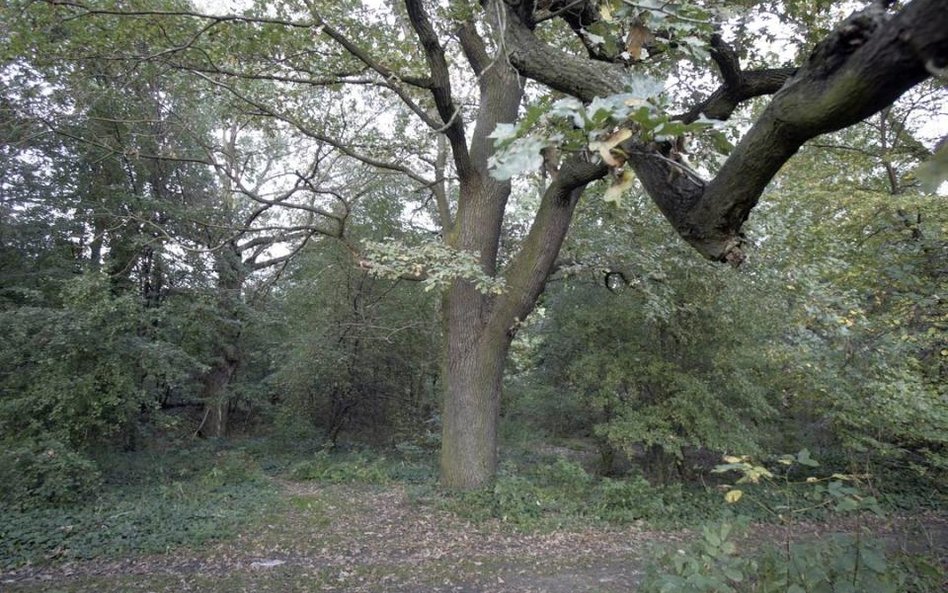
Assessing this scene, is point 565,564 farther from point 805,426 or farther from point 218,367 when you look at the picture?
point 218,367

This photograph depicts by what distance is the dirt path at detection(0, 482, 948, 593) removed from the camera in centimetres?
472

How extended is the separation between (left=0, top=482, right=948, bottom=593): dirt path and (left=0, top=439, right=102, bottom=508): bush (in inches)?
76.5

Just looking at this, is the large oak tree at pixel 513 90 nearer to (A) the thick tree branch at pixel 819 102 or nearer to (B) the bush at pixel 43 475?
(A) the thick tree branch at pixel 819 102

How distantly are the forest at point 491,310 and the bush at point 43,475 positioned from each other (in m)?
0.05

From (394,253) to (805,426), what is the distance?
29.1 feet

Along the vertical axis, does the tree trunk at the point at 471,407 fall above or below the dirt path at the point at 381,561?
above

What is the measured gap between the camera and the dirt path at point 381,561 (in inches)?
186

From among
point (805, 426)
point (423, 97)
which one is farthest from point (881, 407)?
point (423, 97)

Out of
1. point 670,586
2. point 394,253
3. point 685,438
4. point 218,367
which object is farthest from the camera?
point 218,367

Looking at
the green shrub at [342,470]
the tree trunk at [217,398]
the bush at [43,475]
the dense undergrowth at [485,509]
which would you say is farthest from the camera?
the tree trunk at [217,398]

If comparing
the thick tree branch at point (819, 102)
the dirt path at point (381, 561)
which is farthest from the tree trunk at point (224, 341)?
the thick tree branch at point (819, 102)

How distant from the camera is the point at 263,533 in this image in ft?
19.7

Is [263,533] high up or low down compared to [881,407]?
down

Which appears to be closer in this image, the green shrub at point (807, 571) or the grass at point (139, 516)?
the green shrub at point (807, 571)
